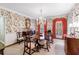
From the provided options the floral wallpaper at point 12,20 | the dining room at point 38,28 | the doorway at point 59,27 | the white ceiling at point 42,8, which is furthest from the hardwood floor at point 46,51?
the white ceiling at point 42,8

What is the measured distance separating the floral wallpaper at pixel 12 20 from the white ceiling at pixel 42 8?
11cm

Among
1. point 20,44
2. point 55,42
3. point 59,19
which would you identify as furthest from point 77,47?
point 20,44

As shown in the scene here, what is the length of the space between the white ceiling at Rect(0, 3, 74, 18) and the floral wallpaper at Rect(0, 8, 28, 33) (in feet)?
0.36

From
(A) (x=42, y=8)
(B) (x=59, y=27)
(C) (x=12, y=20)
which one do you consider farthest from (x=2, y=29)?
(B) (x=59, y=27)

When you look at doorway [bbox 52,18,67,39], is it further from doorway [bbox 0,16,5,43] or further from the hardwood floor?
doorway [bbox 0,16,5,43]

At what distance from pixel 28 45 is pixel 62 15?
0.96 meters

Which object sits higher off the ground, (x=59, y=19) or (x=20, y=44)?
(x=59, y=19)

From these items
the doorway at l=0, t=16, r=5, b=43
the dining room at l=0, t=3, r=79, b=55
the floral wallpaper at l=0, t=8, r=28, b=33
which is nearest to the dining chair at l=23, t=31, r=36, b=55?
the dining room at l=0, t=3, r=79, b=55

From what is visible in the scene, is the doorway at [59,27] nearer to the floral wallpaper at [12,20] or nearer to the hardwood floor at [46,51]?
the hardwood floor at [46,51]

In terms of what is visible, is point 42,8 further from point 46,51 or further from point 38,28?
point 46,51

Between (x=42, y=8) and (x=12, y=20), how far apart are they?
680 millimetres

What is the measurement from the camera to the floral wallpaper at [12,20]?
7.50ft

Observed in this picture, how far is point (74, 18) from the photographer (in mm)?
2326

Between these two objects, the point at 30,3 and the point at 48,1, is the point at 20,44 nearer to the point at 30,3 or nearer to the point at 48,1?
the point at 30,3
